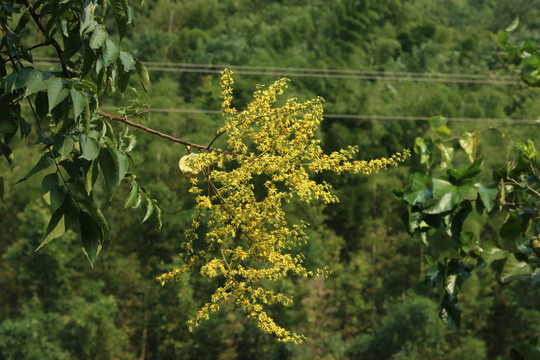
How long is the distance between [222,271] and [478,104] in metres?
24.6

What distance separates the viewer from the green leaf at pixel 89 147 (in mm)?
1390

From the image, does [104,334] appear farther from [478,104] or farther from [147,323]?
[478,104]

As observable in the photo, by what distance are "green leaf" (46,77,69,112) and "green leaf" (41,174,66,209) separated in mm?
137

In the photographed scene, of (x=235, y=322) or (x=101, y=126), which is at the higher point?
(x=101, y=126)

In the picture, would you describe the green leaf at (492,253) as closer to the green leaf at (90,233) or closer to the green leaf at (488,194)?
the green leaf at (488,194)

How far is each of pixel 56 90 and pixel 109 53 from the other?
0.13 m

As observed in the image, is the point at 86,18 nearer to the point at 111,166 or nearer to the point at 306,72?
the point at 111,166

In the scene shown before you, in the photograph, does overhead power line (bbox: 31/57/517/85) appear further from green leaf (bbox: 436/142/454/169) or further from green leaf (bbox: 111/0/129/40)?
green leaf (bbox: 111/0/129/40)

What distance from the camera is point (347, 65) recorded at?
88.0 feet

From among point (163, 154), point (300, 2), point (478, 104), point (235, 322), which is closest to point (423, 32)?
point (300, 2)

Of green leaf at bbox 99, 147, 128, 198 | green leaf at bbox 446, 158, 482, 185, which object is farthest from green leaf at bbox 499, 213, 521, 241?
green leaf at bbox 99, 147, 128, 198

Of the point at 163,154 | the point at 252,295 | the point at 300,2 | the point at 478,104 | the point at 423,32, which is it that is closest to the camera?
the point at 252,295

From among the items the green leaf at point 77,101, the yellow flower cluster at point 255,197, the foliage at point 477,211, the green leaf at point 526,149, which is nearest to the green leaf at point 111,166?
the green leaf at point 77,101

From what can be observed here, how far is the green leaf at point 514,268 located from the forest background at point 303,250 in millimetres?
14374
